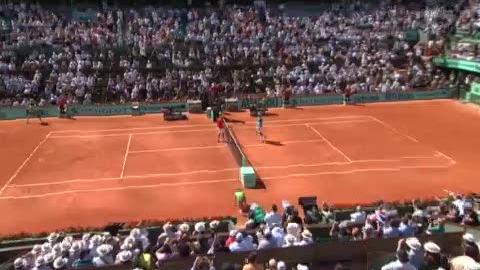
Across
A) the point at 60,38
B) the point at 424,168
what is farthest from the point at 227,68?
the point at 424,168

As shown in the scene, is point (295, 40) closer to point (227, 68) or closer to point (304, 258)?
point (227, 68)

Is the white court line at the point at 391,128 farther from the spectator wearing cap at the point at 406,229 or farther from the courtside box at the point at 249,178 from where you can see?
the spectator wearing cap at the point at 406,229

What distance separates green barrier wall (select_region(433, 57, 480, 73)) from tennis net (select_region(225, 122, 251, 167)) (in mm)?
22130

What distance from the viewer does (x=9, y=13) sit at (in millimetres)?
51969

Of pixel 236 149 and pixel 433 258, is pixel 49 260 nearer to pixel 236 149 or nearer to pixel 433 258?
pixel 433 258

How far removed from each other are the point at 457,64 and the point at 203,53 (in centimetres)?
2143

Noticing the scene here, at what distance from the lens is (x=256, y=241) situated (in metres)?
16.2

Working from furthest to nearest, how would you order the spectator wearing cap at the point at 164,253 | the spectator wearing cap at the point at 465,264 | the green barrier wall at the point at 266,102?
the green barrier wall at the point at 266,102, the spectator wearing cap at the point at 164,253, the spectator wearing cap at the point at 465,264

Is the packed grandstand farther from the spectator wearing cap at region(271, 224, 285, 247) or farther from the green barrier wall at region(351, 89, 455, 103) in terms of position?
the spectator wearing cap at region(271, 224, 285, 247)

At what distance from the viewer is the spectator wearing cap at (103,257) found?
14297mm

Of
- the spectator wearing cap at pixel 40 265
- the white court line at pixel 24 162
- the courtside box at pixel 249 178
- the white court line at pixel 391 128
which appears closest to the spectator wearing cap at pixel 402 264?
the spectator wearing cap at pixel 40 265

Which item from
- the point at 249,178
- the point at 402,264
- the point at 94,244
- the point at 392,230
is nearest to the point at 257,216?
the point at 392,230

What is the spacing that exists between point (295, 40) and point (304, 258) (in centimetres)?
3972

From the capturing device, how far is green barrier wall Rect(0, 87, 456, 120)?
4195 centimetres
